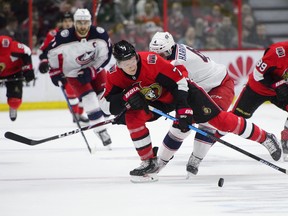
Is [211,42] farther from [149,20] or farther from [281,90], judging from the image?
[281,90]

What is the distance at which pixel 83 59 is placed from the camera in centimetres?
698

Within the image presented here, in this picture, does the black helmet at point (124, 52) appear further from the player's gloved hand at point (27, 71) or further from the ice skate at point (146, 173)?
the player's gloved hand at point (27, 71)

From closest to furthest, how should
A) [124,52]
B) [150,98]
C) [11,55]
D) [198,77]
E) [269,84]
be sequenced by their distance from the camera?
[124,52]
[150,98]
[198,77]
[269,84]
[11,55]

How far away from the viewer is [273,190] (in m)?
4.64

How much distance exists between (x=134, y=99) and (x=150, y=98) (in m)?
0.23

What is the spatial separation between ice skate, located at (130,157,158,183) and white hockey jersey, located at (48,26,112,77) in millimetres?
2059

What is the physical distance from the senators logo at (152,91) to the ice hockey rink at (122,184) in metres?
0.49

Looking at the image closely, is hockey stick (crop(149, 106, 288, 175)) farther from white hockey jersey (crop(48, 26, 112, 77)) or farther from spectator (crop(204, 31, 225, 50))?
spectator (crop(204, 31, 225, 50))

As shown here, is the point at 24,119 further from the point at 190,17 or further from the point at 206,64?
the point at 206,64

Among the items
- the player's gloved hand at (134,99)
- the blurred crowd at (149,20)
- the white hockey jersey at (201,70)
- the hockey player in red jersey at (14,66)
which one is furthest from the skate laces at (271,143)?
the blurred crowd at (149,20)

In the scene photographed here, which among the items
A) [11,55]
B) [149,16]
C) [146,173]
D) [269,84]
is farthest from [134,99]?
[149,16]

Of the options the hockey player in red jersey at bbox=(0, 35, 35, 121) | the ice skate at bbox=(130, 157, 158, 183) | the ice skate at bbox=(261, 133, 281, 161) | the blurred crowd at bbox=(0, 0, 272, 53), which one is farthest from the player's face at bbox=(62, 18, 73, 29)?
the ice skate at bbox=(130, 157, 158, 183)

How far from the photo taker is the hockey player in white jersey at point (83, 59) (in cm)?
678

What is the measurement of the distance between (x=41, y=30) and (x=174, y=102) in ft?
17.2
